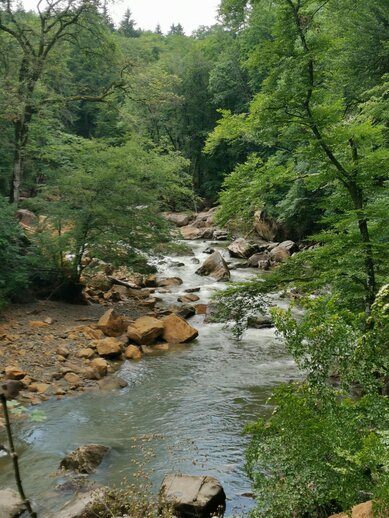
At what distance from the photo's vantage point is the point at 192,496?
5.48m

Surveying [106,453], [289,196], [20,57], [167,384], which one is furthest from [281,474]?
[289,196]

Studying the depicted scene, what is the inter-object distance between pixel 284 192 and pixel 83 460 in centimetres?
2159

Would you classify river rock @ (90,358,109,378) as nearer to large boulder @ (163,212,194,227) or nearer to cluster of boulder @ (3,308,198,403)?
cluster of boulder @ (3,308,198,403)

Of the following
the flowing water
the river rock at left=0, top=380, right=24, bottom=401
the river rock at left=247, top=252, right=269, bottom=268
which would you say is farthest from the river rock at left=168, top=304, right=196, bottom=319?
the river rock at left=247, top=252, right=269, bottom=268

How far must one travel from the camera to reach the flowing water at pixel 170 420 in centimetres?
673

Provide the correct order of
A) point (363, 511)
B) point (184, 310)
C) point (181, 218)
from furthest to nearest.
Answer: point (181, 218) → point (184, 310) → point (363, 511)

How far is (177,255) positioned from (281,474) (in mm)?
21471

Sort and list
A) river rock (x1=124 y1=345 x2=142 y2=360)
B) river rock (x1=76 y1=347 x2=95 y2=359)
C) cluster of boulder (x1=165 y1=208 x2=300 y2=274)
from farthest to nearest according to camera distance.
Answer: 1. cluster of boulder (x1=165 y1=208 x2=300 y2=274)
2. river rock (x1=124 y1=345 x2=142 y2=360)
3. river rock (x1=76 y1=347 x2=95 y2=359)

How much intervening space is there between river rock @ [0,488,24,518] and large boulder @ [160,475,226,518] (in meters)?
1.80

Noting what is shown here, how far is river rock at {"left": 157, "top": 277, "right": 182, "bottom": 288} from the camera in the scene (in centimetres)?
2008

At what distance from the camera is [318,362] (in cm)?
442

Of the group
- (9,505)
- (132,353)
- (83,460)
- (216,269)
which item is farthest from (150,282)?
(9,505)

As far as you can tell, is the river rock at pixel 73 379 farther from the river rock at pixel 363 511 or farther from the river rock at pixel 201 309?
the river rock at pixel 363 511

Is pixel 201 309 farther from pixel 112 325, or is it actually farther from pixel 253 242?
pixel 253 242
